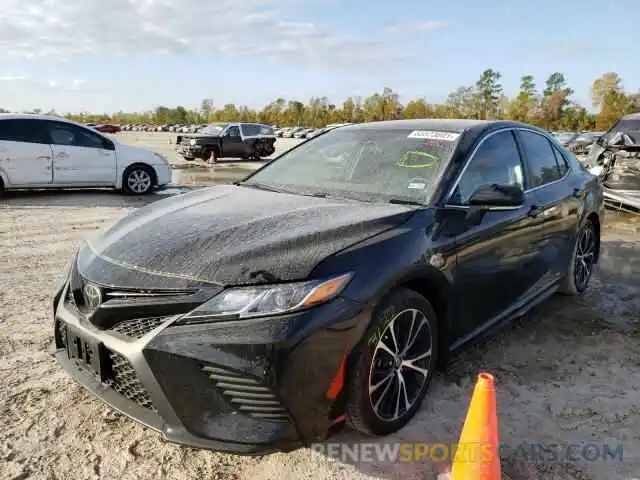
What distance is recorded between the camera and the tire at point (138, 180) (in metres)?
A: 10.9

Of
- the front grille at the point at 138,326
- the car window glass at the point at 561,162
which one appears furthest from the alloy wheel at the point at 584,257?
the front grille at the point at 138,326

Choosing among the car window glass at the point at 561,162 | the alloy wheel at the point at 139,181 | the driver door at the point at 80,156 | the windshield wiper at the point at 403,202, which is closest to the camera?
the windshield wiper at the point at 403,202

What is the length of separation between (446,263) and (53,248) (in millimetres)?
5082

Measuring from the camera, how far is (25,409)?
3.01 m

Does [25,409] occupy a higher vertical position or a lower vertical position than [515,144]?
lower

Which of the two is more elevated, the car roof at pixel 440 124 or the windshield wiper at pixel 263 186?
the car roof at pixel 440 124

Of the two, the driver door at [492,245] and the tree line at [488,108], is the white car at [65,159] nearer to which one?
the driver door at [492,245]

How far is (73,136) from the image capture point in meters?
10.4

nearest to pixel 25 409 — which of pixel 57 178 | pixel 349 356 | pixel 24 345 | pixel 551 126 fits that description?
pixel 24 345

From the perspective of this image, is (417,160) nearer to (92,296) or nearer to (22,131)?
(92,296)

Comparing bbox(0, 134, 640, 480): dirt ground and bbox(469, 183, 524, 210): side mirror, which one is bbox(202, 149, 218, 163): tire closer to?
bbox(0, 134, 640, 480): dirt ground

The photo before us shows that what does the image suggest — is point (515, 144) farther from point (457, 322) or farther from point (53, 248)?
point (53, 248)

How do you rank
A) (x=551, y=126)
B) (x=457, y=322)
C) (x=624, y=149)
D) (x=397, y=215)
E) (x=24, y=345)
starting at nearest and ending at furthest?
(x=397, y=215) → (x=457, y=322) → (x=24, y=345) → (x=624, y=149) → (x=551, y=126)

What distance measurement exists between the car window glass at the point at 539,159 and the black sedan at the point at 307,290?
312 mm
